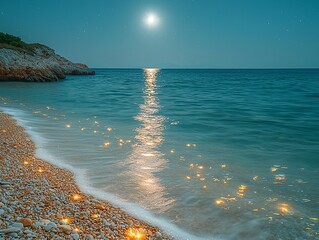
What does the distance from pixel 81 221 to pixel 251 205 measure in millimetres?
3061

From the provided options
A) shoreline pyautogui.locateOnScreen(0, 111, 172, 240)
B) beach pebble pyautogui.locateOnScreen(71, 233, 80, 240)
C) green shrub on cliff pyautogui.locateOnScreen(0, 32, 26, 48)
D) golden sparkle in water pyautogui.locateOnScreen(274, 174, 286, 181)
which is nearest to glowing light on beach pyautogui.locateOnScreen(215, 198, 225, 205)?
shoreline pyautogui.locateOnScreen(0, 111, 172, 240)

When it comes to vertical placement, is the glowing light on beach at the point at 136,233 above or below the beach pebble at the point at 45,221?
below

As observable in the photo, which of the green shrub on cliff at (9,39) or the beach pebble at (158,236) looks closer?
the beach pebble at (158,236)

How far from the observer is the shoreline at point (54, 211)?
339 cm

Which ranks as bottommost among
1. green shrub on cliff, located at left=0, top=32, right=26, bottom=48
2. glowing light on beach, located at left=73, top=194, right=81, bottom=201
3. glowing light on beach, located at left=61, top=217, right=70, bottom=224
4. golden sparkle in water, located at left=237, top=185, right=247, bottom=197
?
golden sparkle in water, located at left=237, top=185, right=247, bottom=197

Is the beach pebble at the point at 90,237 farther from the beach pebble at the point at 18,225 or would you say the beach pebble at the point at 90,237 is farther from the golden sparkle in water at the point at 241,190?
the golden sparkle in water at the point at 241,190

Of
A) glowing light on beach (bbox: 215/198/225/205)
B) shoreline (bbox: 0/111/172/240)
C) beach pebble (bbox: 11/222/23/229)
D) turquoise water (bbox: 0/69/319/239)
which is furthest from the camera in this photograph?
glowing light on beach (bbox: 215/198/225/205)

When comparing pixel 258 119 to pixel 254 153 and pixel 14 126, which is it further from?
pixel 14 126

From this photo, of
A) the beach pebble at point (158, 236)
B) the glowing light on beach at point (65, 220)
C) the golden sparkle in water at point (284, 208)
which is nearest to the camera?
the glowing light on beach at point (65, 220)

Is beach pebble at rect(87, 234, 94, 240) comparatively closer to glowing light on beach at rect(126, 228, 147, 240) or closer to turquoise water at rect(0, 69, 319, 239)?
glowing light on beach at rect(126, 228, 147, 240)

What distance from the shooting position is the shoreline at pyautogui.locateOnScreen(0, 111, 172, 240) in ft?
11.1

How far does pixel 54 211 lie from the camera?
3969 millimetres

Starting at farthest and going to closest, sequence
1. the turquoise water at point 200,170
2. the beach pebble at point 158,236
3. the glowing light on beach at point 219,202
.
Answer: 1. the glowing light on beach at point 219,202
2. the turquoise water at point 200,170
3. the beach pebble at point 158,236

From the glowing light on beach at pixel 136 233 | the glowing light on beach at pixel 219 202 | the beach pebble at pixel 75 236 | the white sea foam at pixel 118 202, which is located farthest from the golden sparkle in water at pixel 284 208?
the beach pebble at pixel 75 236
